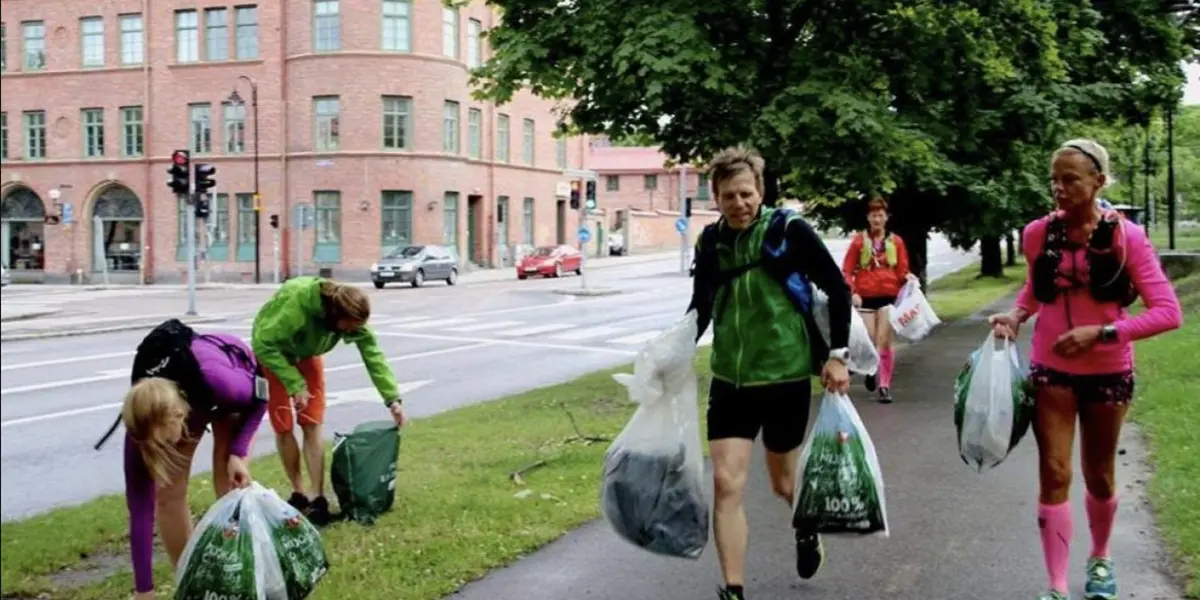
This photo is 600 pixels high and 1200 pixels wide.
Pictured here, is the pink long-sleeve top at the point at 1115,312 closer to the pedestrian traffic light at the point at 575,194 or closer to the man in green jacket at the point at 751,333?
the man in green jacket at the point at 751,333

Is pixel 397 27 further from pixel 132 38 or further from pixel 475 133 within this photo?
pixel 132 38

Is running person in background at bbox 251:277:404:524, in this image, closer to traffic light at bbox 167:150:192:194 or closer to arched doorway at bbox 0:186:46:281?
arched doorway at bbox 0:186:46:281

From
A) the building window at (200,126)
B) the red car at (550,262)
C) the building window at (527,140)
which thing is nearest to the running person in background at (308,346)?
the building window at (200,126)

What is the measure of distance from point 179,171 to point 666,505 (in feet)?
16.2

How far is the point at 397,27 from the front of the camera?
38.8ft

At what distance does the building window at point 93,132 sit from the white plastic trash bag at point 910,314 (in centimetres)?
693

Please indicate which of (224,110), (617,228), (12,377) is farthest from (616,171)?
(224,110)

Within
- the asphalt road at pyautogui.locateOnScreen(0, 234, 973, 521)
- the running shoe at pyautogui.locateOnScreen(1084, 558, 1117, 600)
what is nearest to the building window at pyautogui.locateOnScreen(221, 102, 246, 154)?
the asphalt road at pyautogui.locateOnScreen(0, 234, 973, 521)

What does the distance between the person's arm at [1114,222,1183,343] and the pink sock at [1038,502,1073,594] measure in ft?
2.42

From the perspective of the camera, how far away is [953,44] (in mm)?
12234

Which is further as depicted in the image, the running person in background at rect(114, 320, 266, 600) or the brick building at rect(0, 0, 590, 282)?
the brick building at rect(0, 0, 590, 282)

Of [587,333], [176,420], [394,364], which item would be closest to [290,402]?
[176,420]

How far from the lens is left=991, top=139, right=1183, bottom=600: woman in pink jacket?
4535mm

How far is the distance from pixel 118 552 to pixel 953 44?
31.1ft
